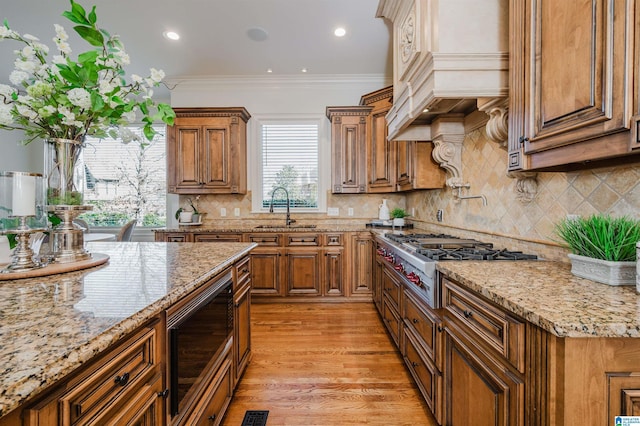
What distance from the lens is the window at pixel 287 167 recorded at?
439cm

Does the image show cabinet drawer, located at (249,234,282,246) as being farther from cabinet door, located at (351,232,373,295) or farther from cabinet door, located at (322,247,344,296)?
cabinet door, located at (351,232,373,295)

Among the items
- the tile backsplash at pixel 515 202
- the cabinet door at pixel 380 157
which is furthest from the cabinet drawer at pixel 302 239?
the tile backsplash at pixel 515 202

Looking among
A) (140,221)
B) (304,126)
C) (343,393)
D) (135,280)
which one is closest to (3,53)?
(140,221)

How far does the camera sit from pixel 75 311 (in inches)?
31.4

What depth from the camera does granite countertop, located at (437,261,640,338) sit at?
0.76m

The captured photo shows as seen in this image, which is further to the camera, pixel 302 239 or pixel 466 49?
pixel 302 239

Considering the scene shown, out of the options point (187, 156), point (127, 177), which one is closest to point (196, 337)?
point (187, 156)

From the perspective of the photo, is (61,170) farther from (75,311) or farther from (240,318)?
(240,318)

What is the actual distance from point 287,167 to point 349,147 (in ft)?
3.50

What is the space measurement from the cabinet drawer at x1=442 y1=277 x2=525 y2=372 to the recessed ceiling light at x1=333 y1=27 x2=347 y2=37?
308cm

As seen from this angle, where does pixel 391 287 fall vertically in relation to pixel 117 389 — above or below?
below

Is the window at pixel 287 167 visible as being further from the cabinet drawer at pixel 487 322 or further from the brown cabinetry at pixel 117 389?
the brown cabinetry at pixel 117 389

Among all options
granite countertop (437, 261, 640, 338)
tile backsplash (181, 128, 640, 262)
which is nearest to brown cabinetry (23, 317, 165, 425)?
granite countertop (437, 261, 640, 338)

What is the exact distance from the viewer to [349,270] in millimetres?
3641
